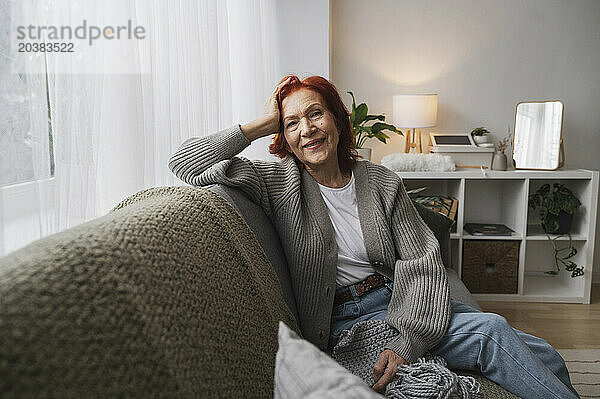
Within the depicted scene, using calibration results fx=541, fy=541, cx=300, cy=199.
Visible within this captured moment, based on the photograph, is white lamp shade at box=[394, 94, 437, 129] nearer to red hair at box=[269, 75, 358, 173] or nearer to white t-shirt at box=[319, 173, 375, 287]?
red hair at box=[269, 75, 358, 173]

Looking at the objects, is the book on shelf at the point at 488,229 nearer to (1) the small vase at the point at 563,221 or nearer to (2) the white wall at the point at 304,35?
(1) the small vase at the point at 563,221

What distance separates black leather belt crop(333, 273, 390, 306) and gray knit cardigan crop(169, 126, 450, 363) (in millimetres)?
23

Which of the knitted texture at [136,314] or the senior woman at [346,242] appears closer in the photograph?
the knitted texture at [136,314]

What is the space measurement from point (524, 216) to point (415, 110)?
3.11ft

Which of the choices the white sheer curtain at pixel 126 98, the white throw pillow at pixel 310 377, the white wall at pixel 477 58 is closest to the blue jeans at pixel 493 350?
the white sheer curtain at pixel 126 98

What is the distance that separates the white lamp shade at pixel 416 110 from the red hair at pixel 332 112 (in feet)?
5.36

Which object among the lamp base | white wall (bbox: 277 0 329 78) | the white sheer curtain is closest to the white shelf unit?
the lamp base

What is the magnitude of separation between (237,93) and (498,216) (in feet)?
7.03

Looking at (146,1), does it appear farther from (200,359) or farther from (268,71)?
(268,71)

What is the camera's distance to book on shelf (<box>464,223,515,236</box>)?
3.42m

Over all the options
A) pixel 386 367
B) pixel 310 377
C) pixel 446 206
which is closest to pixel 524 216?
pixel 446 206

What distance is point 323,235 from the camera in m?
1.67

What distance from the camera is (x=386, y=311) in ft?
5.46

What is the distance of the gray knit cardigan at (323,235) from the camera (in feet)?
5.11
